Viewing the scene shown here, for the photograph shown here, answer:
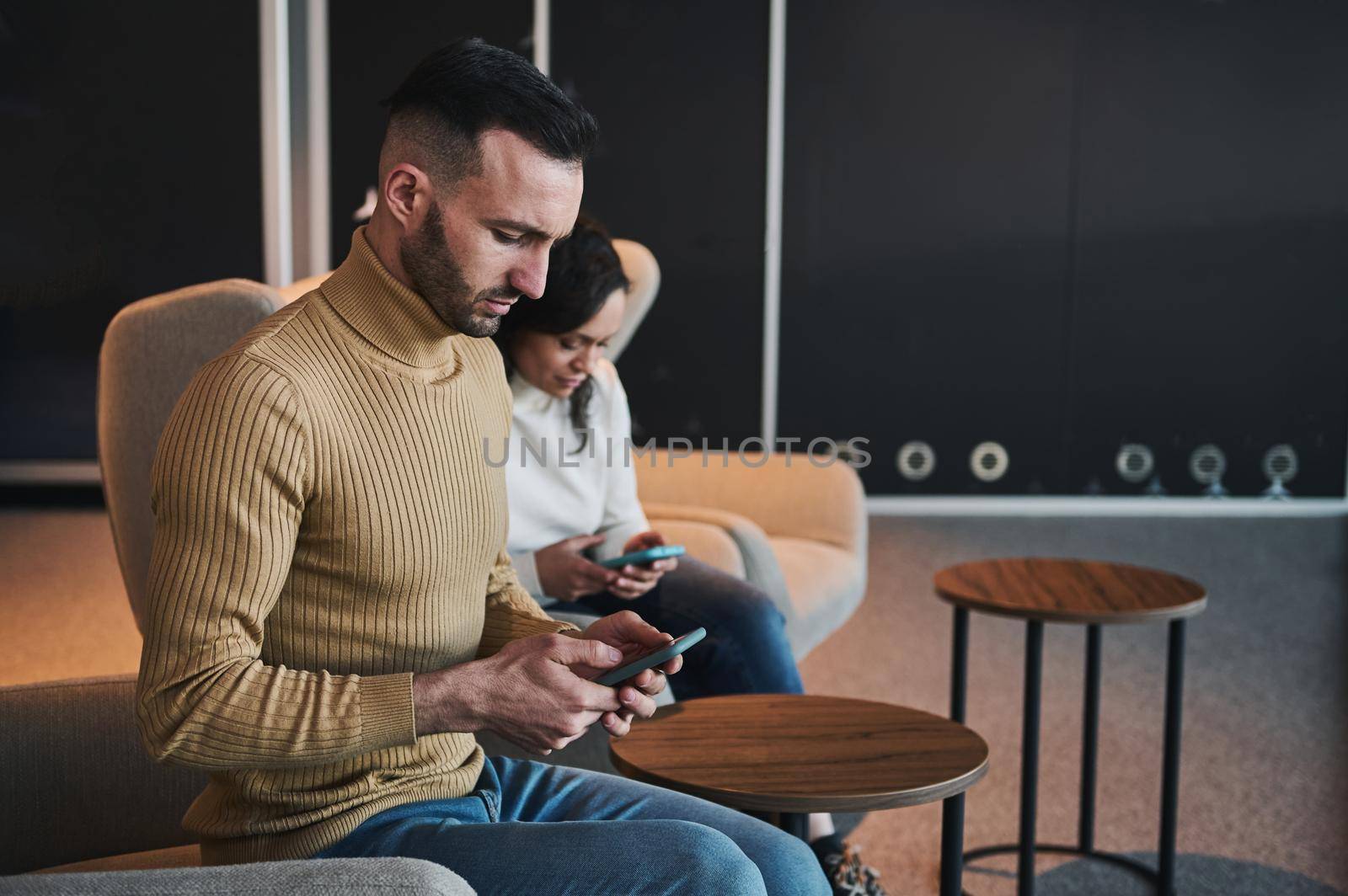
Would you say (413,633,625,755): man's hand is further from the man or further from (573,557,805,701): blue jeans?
(573,557,805,701): blue jeans

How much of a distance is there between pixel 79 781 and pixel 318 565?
45 centimetres

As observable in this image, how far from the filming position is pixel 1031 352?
5.17 meters

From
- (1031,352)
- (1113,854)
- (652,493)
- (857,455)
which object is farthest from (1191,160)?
(1113,854)

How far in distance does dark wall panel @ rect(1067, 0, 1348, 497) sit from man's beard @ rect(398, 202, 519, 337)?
4444 mm

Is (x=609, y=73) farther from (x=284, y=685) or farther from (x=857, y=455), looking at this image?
(x=284, y=685)

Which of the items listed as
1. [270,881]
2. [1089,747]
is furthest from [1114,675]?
[270,881]

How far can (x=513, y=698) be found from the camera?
1.03 metres

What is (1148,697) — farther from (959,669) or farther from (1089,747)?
(959,669)

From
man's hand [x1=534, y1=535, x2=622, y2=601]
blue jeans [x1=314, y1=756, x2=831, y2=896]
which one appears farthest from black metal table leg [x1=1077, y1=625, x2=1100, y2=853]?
blue jeans [x1=314, y1=756, x2=831, y2=896]

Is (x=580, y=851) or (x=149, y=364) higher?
(x=149, y=364)

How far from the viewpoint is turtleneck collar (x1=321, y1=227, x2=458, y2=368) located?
1.12 m

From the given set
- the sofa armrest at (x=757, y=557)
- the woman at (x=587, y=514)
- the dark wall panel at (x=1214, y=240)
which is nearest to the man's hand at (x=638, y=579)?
the woman at (x=587, y=514)

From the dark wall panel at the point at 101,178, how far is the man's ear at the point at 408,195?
6.01ft

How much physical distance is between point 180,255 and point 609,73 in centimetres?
173
